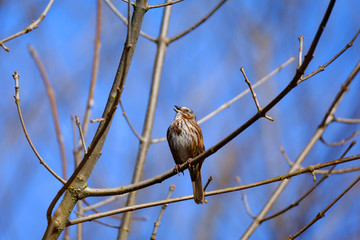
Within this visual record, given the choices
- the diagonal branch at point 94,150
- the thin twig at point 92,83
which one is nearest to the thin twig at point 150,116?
the thin twig at point 92,83

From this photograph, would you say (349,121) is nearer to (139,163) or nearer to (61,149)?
(139,163)

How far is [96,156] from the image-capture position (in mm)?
2750

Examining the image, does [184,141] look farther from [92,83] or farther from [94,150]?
[94,150]

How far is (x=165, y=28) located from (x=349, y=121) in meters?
2.07

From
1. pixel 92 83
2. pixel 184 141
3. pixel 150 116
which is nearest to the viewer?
pixel 92 83

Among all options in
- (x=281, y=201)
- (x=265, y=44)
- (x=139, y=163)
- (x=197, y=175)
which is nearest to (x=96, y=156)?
(x=139, y=163)

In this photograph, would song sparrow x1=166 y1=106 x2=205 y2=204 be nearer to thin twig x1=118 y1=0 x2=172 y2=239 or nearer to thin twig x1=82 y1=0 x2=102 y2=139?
thin twig x1=118 y1=0 x2=172 y2=239

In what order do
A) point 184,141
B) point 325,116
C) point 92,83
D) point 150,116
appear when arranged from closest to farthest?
1. point 92,83
2. point 325,116
3. point 150,116
4. point 184,141

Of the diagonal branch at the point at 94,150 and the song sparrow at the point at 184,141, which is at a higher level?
the song sparrow at the point at 184,141

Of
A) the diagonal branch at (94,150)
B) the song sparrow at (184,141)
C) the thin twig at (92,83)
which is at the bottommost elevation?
the diagonal branch at (94,150)

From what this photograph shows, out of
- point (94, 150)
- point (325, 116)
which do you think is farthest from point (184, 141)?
point (94, 150)

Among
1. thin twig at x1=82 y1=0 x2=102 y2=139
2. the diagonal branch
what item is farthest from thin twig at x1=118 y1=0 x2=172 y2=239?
the diagonal branch

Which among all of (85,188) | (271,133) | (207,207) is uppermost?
(271,133)

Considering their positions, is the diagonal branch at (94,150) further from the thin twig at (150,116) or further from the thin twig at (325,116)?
the thin twig at (150,116)
